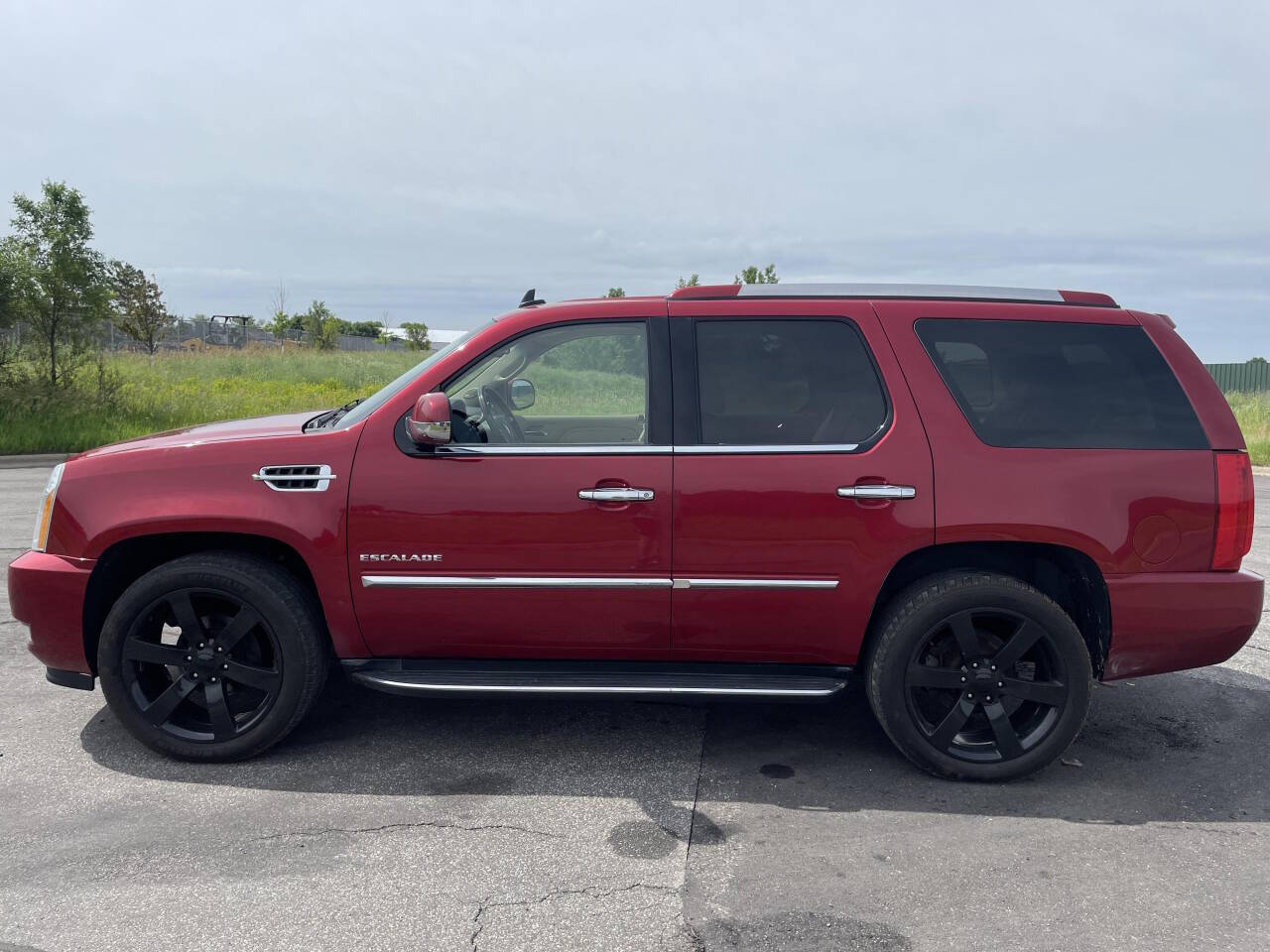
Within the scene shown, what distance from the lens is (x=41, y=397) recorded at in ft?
60.0

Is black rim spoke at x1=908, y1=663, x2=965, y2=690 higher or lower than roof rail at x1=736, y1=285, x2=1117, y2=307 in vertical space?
lower

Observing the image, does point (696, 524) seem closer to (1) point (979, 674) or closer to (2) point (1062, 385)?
(1) point (979, 674)

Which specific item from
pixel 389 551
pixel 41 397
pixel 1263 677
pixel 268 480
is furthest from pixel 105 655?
pixel 41 397

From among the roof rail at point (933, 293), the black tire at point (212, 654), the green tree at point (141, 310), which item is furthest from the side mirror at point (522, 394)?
the green tree at point (141, 310)

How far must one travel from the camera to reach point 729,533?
377 centimetres

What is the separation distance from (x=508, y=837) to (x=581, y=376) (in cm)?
193

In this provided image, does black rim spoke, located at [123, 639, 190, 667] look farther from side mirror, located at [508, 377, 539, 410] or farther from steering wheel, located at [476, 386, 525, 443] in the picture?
side mirror, located at [508, 377, 539, 410]

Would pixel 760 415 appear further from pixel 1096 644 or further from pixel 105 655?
pixel 105 655

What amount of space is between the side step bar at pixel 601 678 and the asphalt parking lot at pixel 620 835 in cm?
37

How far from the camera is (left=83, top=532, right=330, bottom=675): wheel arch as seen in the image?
13.1ft

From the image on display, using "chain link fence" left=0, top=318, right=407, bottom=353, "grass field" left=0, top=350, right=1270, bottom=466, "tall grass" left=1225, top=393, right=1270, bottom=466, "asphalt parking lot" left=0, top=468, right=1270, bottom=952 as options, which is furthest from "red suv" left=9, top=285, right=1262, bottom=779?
"chain link fence" left=0, top=318, right=407, bottom=353

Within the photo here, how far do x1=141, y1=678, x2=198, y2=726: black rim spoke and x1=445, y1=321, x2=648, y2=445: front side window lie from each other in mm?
1483

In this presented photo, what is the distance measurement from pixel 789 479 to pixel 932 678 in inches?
37.7

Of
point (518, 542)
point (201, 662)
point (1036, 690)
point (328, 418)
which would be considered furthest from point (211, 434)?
point (1036, 690)
